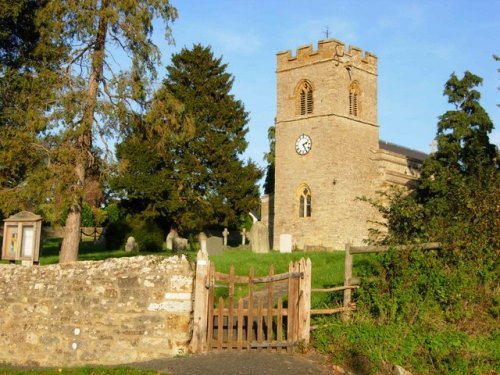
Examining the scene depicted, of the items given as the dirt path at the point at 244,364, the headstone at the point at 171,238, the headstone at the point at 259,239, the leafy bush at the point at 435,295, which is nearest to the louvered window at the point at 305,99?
the headstone at the point at 259,239

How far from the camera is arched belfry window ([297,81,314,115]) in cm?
3431

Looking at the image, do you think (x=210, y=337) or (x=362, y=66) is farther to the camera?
(x=362, y=66)

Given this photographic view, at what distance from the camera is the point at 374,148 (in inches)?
1384

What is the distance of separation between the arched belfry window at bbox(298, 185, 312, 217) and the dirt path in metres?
24.3

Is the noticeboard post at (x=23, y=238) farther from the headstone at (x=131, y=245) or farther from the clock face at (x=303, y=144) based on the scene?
the clock face at (x=303, y=144)

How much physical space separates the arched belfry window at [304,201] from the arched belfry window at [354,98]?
5129 millimetres

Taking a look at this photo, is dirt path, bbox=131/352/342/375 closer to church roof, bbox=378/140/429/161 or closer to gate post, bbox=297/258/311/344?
gate post, bbox=297/258/311/344

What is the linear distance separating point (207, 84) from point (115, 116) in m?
19.5

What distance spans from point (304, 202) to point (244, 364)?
2532cm

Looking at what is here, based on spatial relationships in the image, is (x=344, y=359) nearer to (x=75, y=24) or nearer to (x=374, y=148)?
(x=75, y=24)

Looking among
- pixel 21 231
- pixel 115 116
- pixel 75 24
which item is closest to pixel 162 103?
pixel 115 116

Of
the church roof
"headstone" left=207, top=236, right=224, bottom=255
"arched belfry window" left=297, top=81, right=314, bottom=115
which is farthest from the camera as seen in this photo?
the church roof

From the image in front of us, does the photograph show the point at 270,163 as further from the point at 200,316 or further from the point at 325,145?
the point at 200,316

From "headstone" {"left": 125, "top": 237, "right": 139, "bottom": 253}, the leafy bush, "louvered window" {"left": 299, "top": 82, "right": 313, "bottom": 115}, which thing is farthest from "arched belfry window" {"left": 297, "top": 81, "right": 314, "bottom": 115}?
the leafy bush
